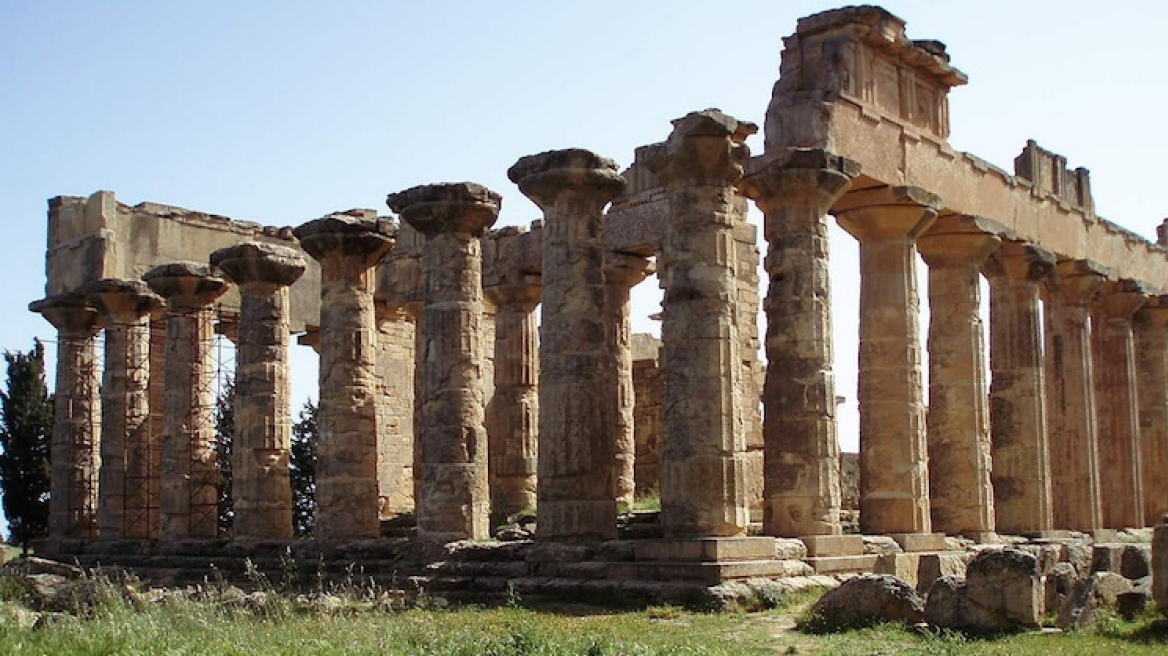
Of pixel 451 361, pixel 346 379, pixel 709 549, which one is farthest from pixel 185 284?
pixel 709 549

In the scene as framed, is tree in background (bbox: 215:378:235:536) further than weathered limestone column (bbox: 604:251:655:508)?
Yes

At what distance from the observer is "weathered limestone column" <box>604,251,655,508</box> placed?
26484mm

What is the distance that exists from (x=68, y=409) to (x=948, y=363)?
57.9 ft

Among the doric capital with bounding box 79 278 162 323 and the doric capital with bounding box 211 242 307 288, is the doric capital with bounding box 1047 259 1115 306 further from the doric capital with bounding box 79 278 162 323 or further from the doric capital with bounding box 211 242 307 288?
the doric capital with bounding box 79 278 162 323

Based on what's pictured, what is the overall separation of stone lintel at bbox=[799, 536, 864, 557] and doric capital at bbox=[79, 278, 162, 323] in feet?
52.2

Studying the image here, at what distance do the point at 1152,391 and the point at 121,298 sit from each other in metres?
20.8

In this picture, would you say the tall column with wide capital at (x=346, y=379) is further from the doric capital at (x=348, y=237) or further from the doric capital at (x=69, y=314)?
the doric capital at (x=69, y=314)

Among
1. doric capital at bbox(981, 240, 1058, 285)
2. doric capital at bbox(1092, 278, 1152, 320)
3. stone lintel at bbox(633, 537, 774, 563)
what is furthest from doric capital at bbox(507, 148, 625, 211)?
doric capital at bbox(1092, 278, 1152, 320)

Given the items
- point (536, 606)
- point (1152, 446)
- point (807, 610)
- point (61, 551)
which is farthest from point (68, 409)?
point (1152, 446)

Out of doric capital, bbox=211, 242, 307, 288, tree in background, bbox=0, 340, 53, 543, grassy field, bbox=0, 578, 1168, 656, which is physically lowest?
grassy field, bbox=0, 578, 1168, 656

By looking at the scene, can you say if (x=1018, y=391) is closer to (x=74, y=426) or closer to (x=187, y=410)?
(x=187, y=410)

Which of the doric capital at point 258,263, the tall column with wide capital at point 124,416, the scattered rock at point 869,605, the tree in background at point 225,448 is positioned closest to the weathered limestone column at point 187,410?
the tall column with wide capital at point 124,416

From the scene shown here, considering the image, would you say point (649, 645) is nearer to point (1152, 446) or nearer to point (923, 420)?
point (923, 420)

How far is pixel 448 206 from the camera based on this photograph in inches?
888
